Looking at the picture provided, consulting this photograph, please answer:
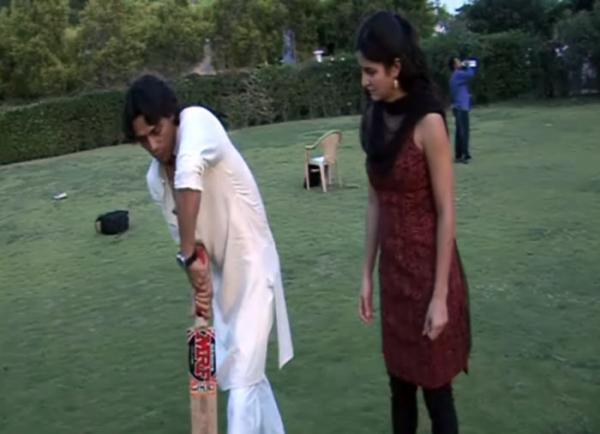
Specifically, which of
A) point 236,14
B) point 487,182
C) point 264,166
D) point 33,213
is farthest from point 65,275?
point 236,14

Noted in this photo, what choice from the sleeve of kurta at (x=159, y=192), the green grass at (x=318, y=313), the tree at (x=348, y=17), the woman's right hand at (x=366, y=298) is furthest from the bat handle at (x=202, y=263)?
the tree at (x=348, y=17)

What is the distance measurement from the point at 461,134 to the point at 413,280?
10204mm

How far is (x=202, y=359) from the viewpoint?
2783mm

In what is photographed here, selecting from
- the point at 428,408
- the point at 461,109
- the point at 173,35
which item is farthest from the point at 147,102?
the point at 173,35

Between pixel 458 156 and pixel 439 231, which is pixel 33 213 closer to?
pixel 458 156

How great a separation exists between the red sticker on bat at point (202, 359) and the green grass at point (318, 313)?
4.05ft

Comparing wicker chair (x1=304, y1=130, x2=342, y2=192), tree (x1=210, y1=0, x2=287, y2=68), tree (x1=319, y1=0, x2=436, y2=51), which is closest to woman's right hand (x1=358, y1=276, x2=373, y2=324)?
wicker chair (x1=304, y1=130, x2=342, y2=192)

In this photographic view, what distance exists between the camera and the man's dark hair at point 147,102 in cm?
267

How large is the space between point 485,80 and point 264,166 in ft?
37.4

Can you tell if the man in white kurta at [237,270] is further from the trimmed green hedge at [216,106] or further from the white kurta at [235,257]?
the trimmed green hedge at [216,106]

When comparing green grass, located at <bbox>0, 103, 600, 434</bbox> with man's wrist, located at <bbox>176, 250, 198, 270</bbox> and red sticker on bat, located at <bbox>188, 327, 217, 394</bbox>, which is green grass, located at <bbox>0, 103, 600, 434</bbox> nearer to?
red sticker on bat, located at <bbox>188, 327, 217, 394</bbox>

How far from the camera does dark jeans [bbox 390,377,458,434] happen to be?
8.95 feet

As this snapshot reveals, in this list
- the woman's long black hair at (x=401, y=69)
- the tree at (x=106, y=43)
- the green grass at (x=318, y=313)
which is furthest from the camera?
the tree at (x=106, y=43)

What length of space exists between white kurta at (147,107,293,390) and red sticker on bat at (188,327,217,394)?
234 mm
